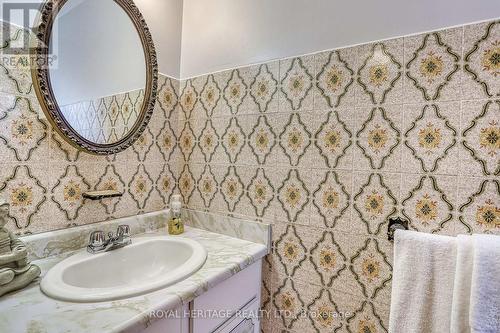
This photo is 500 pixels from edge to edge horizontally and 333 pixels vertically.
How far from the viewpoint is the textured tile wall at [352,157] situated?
31.0 inches

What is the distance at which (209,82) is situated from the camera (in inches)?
50.9

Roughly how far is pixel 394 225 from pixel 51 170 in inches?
46.4

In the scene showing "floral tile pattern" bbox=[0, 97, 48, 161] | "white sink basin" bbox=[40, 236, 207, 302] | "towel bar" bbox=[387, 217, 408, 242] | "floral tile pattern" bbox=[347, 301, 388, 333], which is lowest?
"floral tile pattern" bbox=[347, 301, 388, 333]

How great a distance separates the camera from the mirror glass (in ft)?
2.99

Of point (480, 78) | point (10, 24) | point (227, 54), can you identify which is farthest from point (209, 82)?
point (480, 78)

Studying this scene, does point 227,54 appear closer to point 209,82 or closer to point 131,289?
point 209,82

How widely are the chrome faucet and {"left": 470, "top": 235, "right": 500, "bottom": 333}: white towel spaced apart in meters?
1.11

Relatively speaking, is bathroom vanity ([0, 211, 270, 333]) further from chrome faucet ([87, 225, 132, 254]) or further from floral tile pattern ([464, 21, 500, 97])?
floral tile pattern ([464, 21, 500, 97])

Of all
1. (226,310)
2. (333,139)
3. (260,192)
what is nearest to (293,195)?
(260,192)

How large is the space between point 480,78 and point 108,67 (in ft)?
4.22

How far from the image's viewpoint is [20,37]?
2.73ft

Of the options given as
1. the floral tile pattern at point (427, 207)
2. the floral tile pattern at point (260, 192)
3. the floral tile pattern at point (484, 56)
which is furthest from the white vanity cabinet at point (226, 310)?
the floral tile pattern at point (484, 56)

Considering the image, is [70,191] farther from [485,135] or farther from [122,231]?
[485,135]

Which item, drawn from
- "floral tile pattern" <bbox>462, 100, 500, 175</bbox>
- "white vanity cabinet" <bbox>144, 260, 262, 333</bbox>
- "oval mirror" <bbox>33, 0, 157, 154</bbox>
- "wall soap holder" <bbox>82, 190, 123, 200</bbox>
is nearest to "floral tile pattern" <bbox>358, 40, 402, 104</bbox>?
"floral tile pattern" <bbox>462, 100, 500, 175</bbox>
